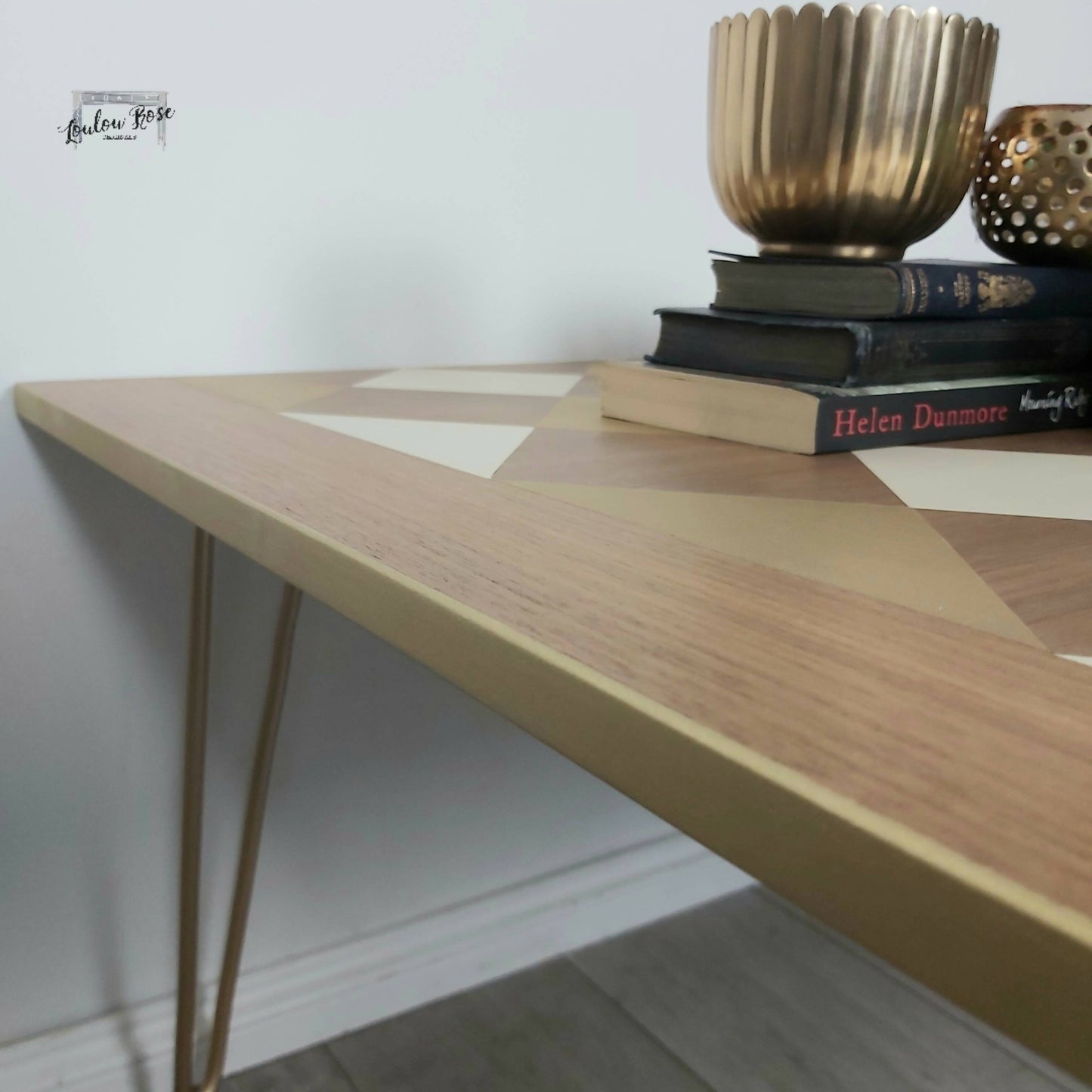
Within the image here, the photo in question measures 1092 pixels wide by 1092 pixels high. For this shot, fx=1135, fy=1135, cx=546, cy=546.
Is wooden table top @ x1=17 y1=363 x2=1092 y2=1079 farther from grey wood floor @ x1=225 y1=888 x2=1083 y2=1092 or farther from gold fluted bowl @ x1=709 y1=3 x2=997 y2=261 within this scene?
grey wood floor @ x1=225 y1=888 x2=1083 y2=1092

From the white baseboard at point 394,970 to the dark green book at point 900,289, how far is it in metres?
0.74

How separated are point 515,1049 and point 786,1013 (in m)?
0.28

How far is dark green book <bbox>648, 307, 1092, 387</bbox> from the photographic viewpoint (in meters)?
0.59

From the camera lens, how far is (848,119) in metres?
0.61

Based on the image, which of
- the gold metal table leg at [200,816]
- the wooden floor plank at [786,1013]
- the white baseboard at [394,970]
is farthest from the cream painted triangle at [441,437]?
the wooden floor plank at [786,1013]

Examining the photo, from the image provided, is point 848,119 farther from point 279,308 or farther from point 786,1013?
point 786,1013

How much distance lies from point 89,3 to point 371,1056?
0.91 meters

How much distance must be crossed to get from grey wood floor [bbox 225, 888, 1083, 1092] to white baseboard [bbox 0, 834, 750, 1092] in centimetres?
2

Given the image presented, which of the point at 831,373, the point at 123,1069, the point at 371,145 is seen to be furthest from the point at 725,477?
the point at 123,1069

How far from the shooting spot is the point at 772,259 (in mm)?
642

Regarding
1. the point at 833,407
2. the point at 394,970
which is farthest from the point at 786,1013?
the point at 833,407

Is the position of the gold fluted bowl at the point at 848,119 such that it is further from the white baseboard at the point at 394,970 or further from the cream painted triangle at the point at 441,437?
the white baseboard at the point at 394,970

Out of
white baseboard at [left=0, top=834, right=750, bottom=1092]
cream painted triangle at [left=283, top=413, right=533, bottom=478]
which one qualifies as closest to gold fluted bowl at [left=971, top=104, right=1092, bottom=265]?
cream painted triangle at [left=283, top=413, right=533, bottom=478]

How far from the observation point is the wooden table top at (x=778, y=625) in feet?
0.60
